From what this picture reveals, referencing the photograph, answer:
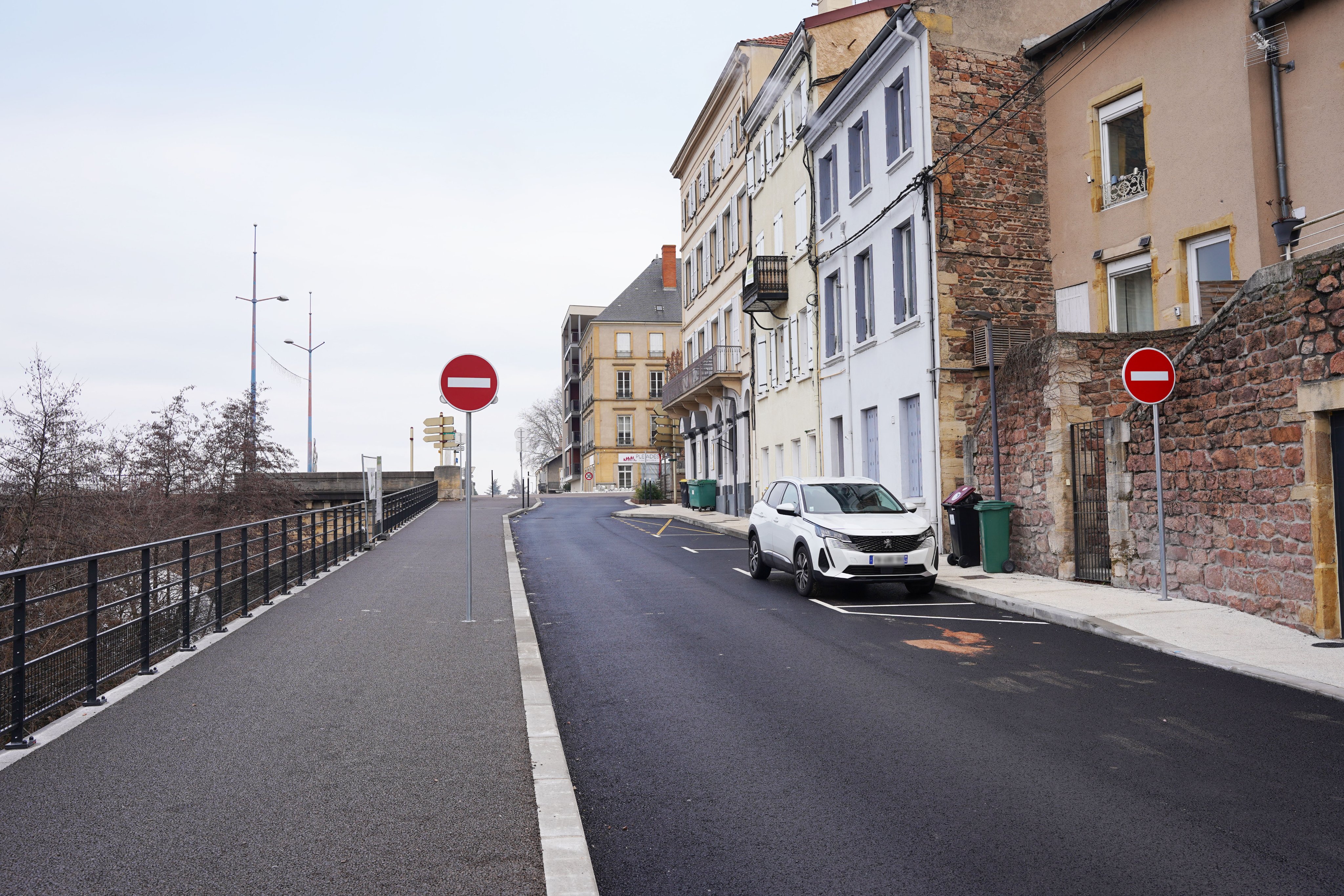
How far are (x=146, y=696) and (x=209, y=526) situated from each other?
24222 millimetres

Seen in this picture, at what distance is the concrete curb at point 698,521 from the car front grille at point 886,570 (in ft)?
34.7

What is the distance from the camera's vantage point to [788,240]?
30812mm

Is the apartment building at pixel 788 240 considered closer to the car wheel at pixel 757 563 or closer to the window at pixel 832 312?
the window at pixel 832 312

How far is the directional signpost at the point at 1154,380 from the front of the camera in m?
11.2

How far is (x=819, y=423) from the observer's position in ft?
90.6

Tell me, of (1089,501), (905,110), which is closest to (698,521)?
(905,110)

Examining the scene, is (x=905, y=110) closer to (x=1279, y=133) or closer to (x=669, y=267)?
(x=1279, y=133)

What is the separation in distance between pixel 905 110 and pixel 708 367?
1827cm

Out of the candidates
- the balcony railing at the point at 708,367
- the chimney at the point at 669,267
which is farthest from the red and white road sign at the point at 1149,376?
the chimney at the point at 669,267

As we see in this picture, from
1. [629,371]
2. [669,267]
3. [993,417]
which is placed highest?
[669,267]

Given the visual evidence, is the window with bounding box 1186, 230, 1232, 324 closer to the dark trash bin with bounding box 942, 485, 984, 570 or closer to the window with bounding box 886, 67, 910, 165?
the dark trash bin with bounding box 942, 485, 984, 570

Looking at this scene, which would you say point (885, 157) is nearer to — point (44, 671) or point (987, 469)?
point (987, 469)

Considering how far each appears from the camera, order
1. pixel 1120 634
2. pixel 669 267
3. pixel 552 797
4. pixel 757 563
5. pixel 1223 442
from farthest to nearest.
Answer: pixel 669 267, pixel 757 563, pixel 1223 442, pixel 1120 634, pixel 552 797

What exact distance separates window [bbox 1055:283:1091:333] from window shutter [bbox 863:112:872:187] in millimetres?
5408
